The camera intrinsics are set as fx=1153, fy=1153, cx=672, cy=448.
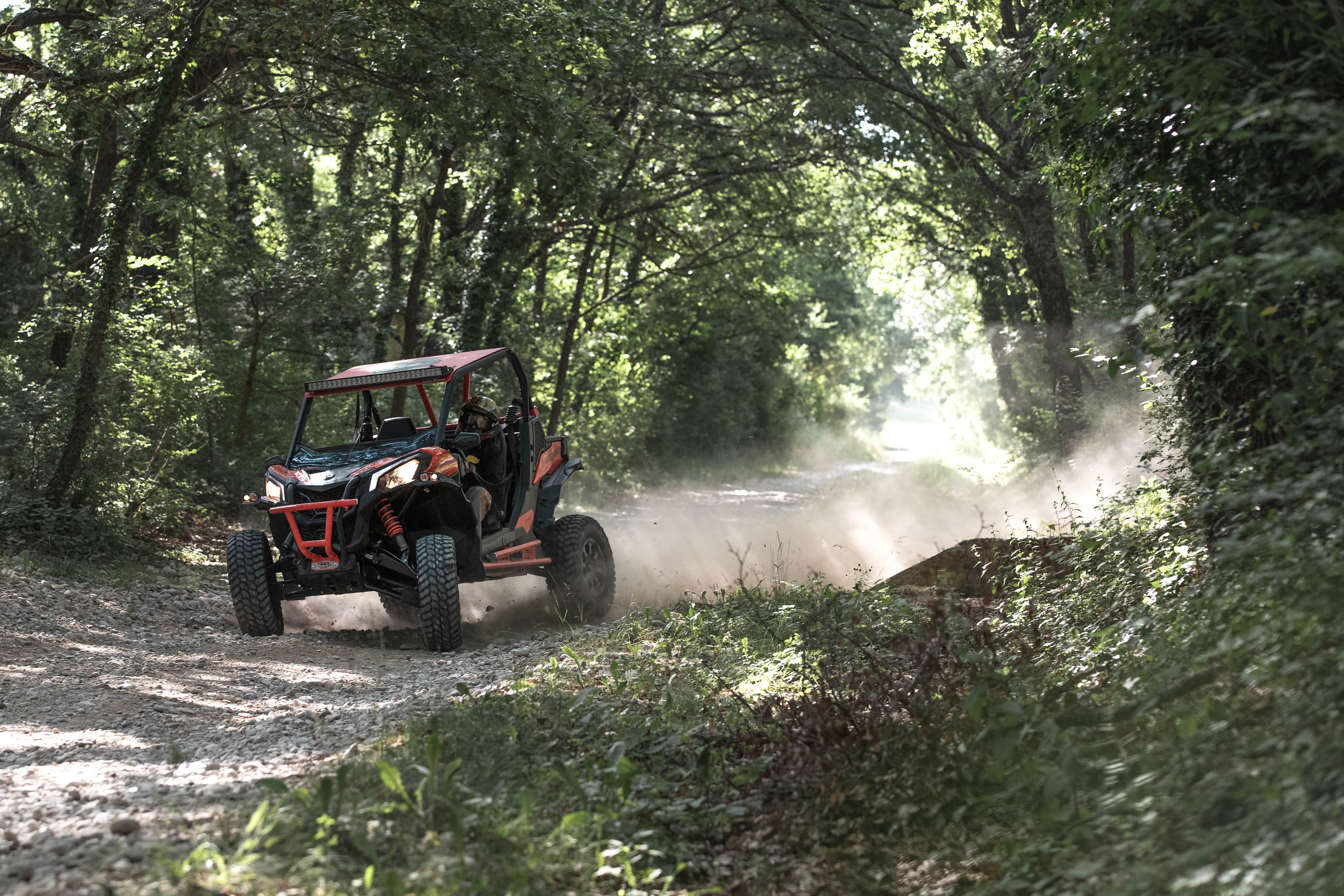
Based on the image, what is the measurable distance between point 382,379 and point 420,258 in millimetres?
9892

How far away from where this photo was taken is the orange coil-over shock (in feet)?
28.6

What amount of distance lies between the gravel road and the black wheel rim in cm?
58

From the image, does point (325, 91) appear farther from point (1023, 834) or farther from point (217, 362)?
point (1023, 834)

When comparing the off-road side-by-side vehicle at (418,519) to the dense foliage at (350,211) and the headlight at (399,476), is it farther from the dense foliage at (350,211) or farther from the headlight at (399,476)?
the dense foliage at (350,211)

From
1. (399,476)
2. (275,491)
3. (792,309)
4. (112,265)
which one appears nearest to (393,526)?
(399,476)

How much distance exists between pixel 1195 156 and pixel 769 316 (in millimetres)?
25513

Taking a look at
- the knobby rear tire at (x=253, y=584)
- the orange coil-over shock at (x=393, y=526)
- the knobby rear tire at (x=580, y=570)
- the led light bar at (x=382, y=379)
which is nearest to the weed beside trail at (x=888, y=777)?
the orange coil-over shock at (x=393, y=526)

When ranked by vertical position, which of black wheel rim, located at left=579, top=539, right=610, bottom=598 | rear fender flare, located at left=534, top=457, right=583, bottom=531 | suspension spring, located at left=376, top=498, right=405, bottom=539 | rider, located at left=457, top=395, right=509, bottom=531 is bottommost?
black wheel rim, located at left=579, top=539, right=610, bottom=598

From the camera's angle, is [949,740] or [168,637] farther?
[168,637]

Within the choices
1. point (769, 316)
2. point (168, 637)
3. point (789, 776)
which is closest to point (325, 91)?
point (168, 637)

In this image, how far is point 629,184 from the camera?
71.1 ft

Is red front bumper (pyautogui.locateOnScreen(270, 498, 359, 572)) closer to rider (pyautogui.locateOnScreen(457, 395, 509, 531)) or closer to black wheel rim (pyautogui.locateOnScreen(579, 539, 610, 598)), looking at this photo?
rider (pyautogui.locateOnScreen(457, 395, 509, 531))

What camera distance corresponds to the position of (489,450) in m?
10.1

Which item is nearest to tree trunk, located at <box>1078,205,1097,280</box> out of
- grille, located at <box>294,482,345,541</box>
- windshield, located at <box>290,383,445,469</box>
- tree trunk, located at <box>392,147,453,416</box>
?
tree trunk, located at <box>392,147,453,416</box>
